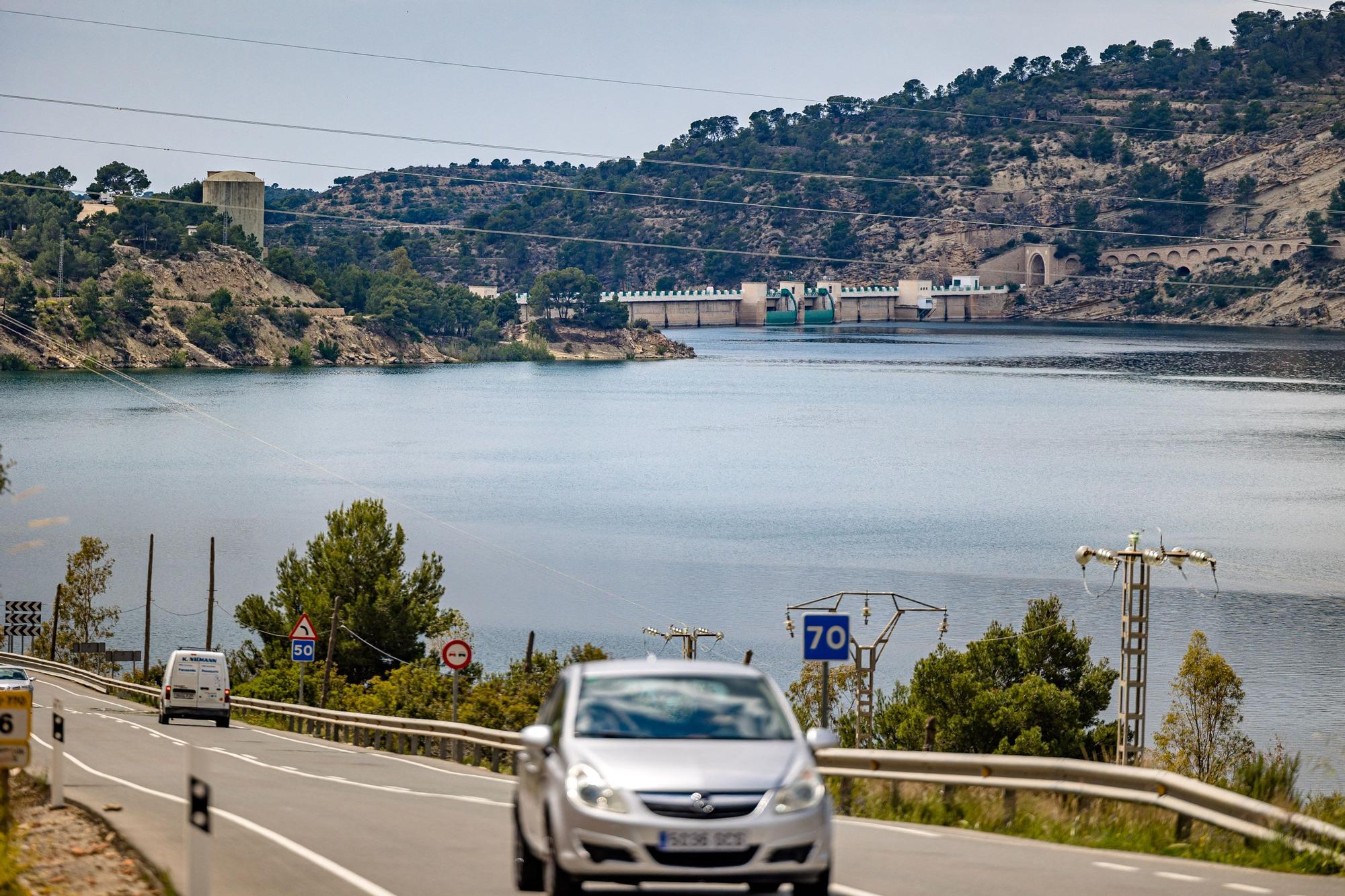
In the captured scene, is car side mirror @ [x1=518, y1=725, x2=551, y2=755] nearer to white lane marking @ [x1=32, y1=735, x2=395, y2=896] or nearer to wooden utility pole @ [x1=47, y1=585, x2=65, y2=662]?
white lane marking @ [x1=32, y1=735, x2=395, y2=896]

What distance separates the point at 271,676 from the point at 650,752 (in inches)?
1942

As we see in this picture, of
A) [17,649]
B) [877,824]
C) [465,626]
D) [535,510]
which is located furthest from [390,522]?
[877,824]

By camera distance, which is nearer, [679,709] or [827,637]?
[679,709]

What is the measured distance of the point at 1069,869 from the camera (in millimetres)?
11203

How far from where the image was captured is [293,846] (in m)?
12.5

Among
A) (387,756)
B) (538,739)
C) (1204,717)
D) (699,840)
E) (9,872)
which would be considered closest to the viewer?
(699,840)

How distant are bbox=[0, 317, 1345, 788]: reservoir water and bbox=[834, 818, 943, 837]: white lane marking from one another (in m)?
12.5

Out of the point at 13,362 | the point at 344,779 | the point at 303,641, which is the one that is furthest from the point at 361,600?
the point at 13,362

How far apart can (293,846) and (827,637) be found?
7.95m

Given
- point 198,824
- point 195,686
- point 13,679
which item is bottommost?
point 13,679

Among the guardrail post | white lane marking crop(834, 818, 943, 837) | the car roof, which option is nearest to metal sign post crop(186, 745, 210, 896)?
the car roof

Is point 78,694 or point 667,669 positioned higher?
point 667,669

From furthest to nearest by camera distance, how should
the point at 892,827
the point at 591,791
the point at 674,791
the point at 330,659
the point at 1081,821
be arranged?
the point at 330,659 < the point at 892,827 < the point at 1081,821 < the point at 591,791 < the point at 674,791

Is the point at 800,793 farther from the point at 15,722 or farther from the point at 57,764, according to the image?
the point at 57,764
